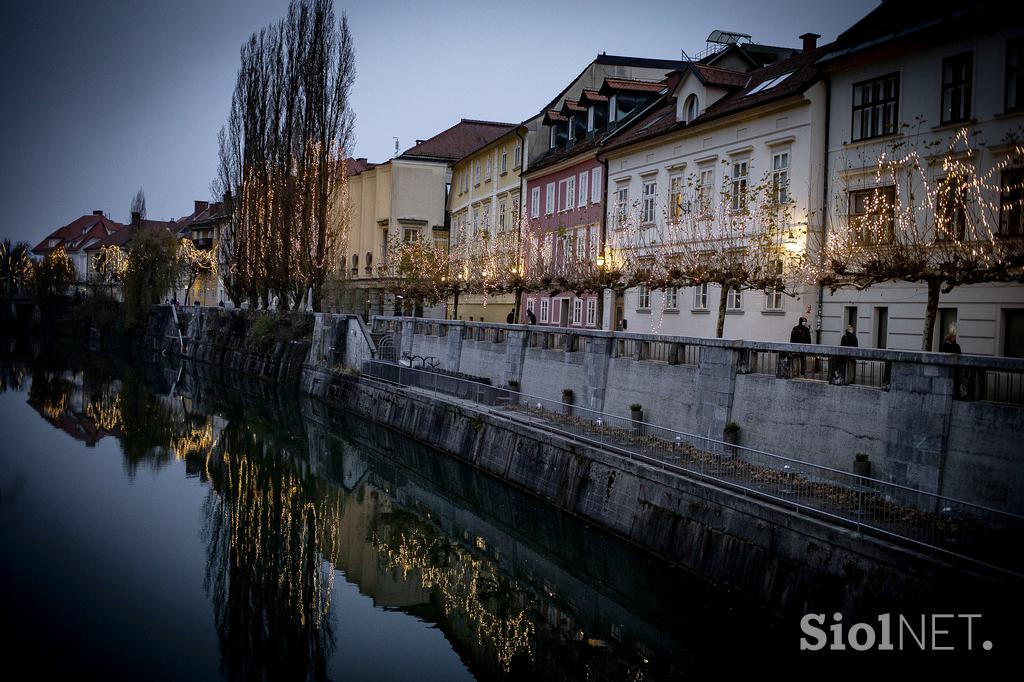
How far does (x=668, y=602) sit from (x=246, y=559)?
841cm

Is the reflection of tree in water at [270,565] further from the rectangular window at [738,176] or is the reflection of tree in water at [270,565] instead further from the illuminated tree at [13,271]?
the illuminated tree at [13,271]

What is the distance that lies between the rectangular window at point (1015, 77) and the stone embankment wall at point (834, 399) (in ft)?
29.5

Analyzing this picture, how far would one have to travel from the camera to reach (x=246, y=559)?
17.3m

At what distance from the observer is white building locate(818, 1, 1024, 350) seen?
1969cm

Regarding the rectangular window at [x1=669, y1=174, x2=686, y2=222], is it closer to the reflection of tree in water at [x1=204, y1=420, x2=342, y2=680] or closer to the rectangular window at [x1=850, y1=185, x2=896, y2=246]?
the rectangular window at [x1=850, y1=185, x2=896, y2=246]

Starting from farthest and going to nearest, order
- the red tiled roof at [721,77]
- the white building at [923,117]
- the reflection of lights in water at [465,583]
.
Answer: the red tiled roof at [721,77] → the white building at [923,117] → the reflection of lights in water at [465,583]

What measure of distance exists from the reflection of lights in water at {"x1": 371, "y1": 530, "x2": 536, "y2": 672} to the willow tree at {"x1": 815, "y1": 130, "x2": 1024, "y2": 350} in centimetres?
887

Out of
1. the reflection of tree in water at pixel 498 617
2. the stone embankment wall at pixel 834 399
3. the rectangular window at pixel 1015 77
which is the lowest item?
the reflection of tree in water at pixel 498 617

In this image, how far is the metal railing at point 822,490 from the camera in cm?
1039

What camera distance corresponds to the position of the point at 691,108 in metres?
30.7

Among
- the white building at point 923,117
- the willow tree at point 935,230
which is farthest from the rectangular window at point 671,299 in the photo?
the willow tree at point 935,230

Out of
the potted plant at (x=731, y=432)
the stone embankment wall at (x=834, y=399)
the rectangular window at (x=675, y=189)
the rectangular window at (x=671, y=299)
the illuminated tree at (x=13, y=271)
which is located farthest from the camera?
the illuminated tree at (x=13, y=271)

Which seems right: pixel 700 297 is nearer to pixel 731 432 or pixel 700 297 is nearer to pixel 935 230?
pixel 935 230

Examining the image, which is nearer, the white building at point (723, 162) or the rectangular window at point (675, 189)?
the white building at point (723, 162)
